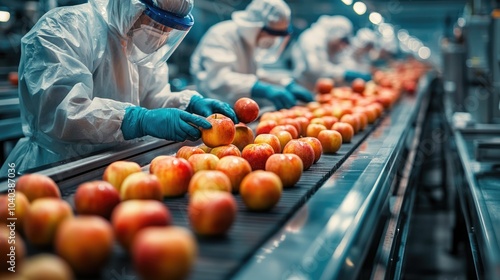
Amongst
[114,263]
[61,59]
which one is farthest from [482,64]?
[114,263]

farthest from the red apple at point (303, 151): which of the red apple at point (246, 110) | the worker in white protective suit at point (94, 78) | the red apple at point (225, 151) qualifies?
the red apple at point (246, 110)

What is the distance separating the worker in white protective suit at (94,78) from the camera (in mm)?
2303

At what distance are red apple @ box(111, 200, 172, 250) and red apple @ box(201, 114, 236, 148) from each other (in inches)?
37.7

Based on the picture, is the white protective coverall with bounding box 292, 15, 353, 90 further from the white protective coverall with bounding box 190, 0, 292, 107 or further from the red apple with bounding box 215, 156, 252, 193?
the red apple with bounding box 215, 156, 252, 193

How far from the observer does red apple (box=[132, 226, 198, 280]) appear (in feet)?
3.41

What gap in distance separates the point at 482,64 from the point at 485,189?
2.24m

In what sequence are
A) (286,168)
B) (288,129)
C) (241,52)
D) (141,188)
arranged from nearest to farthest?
(141,188), (286,168), (288,129), (241,52)

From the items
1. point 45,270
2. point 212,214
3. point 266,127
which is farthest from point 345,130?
point 45,270

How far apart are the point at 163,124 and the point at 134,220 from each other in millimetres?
1127

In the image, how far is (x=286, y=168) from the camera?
185cm

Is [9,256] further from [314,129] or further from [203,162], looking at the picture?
[314,129]

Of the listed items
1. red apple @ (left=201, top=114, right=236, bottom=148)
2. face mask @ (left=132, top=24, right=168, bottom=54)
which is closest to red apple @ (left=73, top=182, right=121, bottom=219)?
red apple @ (left=201, top=114, right=236, bottom=148)

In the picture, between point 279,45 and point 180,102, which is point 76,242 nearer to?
point 180,102

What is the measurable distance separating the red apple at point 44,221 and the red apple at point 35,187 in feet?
0.69
